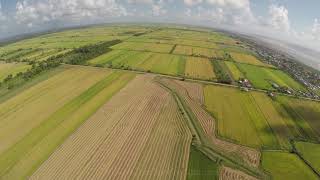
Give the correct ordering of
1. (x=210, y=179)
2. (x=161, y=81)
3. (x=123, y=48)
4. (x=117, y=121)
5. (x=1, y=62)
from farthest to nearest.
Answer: (x=123, y=48) → (x=1, y=62) → (x=161, y=81) → (x=117, y=121) → (x=210, y=179)

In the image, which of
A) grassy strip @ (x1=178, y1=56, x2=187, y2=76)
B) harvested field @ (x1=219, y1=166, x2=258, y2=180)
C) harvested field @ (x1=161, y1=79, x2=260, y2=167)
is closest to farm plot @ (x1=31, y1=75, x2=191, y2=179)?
harvested field @ (x1=161, y1=79, x2=260, y2=167)

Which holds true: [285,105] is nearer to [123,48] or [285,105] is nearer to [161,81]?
[161,81]

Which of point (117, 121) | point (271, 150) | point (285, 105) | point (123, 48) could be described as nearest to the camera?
point (271, 150)

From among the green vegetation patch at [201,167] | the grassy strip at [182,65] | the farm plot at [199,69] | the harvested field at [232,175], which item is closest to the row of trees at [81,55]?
the grassy strip at [182,65]

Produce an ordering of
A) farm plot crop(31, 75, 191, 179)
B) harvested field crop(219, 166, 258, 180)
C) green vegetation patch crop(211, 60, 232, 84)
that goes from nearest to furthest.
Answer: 1. harvested field crop(219, 166, 258, 180)
2. farm plot crop(31, 75, 191, 179)
3. green vegetation patch crop(211, 60, 232, 84)

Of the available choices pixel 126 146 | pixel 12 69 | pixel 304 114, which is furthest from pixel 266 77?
pixel 12 69

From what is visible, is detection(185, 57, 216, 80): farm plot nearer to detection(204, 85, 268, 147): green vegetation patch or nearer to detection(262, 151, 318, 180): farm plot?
detection(204, 85, 268, 147): green vegetation patch

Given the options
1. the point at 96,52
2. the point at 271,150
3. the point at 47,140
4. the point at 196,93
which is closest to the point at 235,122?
the point at 271,150
